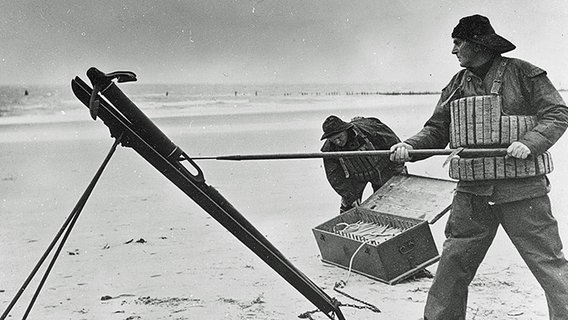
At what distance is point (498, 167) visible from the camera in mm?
3480

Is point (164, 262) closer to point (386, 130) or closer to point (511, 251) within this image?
point (386, 130)

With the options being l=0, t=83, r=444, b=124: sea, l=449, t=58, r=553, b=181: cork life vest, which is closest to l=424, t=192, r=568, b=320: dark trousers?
l=449, t=58, r=553, b=181: cork life vest

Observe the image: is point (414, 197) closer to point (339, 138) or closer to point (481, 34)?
point (339, 138)

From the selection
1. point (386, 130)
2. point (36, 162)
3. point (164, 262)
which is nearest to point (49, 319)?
point (164, 262)

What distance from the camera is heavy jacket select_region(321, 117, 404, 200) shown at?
21.4ft

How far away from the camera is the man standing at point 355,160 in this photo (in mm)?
6430

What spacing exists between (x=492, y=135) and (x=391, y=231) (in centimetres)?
257

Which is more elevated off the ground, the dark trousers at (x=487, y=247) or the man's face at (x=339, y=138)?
the man's face at (x=339, y=138)

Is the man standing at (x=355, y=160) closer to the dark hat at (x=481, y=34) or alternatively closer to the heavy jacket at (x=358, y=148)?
the heavy jacket at (x=358, y=148)

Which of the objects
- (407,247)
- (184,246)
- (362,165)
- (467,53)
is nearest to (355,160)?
(362,165)

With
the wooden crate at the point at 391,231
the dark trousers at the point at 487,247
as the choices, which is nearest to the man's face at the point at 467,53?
the dark trousers at the point at 487,247

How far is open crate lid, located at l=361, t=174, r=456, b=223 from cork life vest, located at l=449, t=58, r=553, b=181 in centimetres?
197

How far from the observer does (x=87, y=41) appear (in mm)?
14703

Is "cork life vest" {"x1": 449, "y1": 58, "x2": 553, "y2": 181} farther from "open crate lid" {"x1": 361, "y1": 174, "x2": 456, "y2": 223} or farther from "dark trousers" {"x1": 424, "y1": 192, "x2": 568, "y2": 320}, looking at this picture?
"open crate lid" {"x1": 361, "y1": 174, "x2": 456, "y2": 223}
